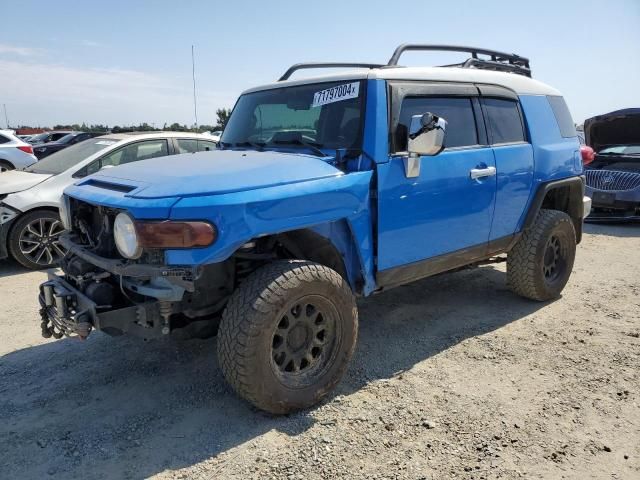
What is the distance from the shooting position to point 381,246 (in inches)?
138

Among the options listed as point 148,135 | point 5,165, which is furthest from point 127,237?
point 5,165

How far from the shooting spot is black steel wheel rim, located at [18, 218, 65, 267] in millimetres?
6238

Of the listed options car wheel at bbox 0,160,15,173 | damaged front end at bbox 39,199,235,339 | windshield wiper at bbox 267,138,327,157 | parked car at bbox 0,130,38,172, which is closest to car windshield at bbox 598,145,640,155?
windshield wiper at bbox 267,138,327,157

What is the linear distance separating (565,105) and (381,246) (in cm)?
315

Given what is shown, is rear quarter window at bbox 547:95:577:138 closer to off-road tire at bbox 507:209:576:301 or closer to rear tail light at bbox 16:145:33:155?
off-road tire at bbox 507:209:576:301

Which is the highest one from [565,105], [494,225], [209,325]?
[565,105]

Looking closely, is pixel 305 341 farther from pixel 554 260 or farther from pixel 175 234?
pixel 554 260

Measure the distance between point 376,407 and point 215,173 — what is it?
172 cm

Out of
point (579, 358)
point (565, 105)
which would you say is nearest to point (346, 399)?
point (579, 358)

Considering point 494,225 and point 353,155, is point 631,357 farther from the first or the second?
point 353,155

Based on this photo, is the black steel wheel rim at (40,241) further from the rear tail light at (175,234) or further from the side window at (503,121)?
the side window at (503,121)

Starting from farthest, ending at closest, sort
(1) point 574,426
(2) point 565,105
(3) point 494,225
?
(2) point 565,105 → (3) point 494,225 → (1) point 574,426

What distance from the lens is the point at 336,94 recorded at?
3592 mm

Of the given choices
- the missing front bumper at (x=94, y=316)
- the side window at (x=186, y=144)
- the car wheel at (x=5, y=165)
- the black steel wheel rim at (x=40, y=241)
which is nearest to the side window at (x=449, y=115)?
the missing front bumper at (x=94, y=316)
